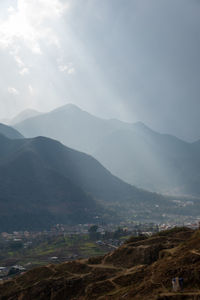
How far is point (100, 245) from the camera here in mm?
162125

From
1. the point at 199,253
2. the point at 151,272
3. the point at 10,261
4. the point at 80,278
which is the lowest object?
the point at 10,261

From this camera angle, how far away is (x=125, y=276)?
55094mm

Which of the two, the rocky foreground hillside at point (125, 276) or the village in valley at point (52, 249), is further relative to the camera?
the village in valley at point (52, 249)

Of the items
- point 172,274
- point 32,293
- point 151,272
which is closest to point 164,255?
point 151,272

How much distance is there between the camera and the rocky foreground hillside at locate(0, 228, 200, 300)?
135 feet

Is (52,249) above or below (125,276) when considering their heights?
below

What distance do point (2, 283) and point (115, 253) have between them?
27935 mm

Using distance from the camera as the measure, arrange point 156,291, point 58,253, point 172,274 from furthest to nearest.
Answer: point 58,253, point 172,274, point 156,291

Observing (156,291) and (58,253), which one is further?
(58,253)

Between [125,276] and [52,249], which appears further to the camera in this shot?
[52,249]

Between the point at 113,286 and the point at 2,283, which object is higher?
the point at 113,286

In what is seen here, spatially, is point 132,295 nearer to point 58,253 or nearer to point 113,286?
point 113,286

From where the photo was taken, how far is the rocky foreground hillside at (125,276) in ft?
135

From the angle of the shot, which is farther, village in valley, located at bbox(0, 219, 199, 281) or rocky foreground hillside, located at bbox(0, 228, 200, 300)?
village in valley, located at bbox(0, 219, 199, 281)
